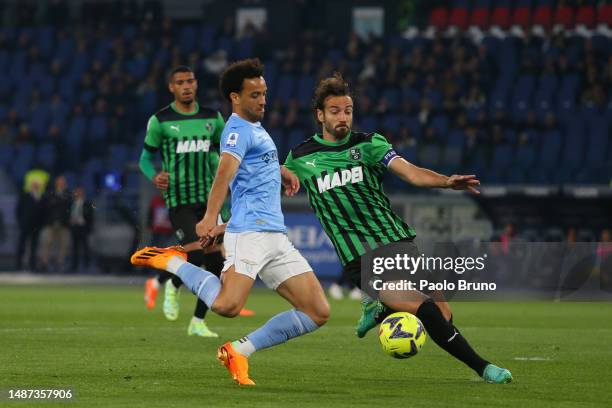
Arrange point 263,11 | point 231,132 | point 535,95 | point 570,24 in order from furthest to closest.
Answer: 1. point 263,11
2. point 570,24
3. point 535,95
4. point 231,132

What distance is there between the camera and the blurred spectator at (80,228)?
2498cm

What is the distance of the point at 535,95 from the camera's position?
26750mm

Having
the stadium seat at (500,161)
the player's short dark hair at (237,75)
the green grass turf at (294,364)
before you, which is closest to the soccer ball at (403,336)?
the green grass turf at (294,364)

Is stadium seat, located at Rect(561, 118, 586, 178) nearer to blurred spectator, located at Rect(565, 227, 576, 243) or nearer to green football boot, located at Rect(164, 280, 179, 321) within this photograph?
blurred spectator, located at Rect(565, 227, 576, 243)

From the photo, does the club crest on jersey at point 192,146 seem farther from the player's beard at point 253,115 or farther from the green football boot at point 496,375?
the green football boot at point 496,375

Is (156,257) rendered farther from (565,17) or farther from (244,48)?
(565,17)

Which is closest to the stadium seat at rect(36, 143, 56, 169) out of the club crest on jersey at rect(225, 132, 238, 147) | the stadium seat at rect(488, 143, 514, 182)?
the stadium seat at rect(488, 143, 514, 182)

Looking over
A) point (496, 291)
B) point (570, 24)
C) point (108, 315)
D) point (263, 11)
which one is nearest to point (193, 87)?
point (108, 315)

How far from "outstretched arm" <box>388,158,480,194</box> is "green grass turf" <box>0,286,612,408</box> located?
1.22m

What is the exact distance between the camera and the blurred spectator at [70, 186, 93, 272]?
2498 centimetres

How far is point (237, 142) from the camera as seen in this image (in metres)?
8.20

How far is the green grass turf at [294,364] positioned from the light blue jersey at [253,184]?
3.32 ft

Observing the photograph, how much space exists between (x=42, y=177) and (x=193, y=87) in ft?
46.5

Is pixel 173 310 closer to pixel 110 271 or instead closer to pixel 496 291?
pixel 496 291
